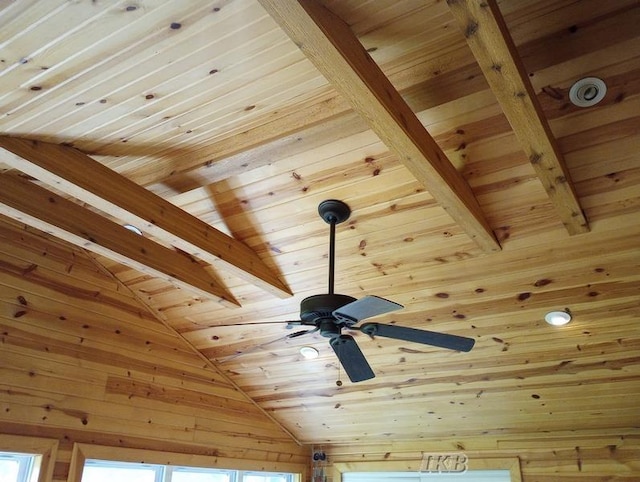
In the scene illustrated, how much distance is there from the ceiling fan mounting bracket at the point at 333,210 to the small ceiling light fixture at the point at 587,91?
1.29 m

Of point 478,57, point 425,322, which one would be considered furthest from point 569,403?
point 478,57

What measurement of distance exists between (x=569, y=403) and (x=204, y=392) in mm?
2939

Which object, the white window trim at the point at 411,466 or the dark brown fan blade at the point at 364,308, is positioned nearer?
the dark brown fan blade at the point at 364,308

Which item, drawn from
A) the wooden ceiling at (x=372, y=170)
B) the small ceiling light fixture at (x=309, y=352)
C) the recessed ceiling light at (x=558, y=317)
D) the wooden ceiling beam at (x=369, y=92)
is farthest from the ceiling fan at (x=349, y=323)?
the small ceiling light fixture at (x=309, y=352)

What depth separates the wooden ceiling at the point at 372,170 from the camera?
6.62 feet

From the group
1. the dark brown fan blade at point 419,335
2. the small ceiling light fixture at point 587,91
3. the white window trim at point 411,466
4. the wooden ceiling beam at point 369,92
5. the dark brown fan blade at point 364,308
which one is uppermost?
the small ceiling light fixture at point 587,91

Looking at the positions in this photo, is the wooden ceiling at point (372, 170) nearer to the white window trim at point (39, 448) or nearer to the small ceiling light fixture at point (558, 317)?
the small ceiling light fixture at point (558, 317)

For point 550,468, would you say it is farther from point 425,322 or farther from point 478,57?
point 478,57

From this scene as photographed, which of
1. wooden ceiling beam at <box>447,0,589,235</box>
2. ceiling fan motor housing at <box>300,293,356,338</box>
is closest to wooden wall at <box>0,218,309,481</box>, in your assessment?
ceiling fan motor housing at <box>300,293,356,338</box>

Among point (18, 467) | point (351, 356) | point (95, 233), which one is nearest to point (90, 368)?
point (18, 467)

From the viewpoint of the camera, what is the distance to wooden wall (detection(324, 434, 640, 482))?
4312 mm

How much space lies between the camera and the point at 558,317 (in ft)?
11.6

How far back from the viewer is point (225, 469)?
16.0 ft

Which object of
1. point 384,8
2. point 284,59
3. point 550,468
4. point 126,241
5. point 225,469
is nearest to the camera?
point 384,8
